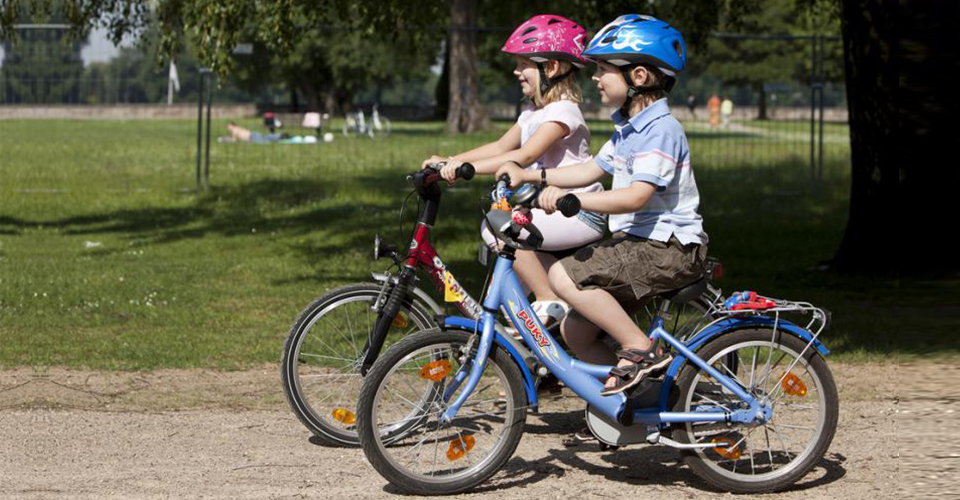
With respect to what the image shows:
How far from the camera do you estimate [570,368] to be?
5426 millimetres

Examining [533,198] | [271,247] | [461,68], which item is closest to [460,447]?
[533,198]

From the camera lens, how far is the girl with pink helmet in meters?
5.88

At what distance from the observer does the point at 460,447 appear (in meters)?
5.37

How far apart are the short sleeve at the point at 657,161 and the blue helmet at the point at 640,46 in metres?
0.30

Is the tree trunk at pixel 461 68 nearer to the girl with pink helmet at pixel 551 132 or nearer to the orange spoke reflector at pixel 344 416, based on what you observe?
the girl with pink helmet at pixel 551 132

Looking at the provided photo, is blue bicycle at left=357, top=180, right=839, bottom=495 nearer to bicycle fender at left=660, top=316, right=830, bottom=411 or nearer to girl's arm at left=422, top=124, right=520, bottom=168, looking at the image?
bicycle fender at left=660, top=316, right=830, bottom=411

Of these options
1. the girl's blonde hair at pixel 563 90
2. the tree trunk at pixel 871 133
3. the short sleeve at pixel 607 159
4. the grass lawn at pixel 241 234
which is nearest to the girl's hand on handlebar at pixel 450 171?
the short sleeve at pixel 607 159

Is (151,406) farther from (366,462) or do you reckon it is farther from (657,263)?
(657,263)

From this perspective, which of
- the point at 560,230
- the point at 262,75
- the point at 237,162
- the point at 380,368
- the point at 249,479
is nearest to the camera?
the point at 380,368

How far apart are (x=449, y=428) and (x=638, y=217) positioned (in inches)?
43.0

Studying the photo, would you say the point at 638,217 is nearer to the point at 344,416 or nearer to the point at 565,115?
the point at 565,115

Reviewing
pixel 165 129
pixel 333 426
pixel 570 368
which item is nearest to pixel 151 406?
pixel 333 426

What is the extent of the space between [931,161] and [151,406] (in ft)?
21.9

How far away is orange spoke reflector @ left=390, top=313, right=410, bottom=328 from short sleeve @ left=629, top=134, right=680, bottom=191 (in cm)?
131
